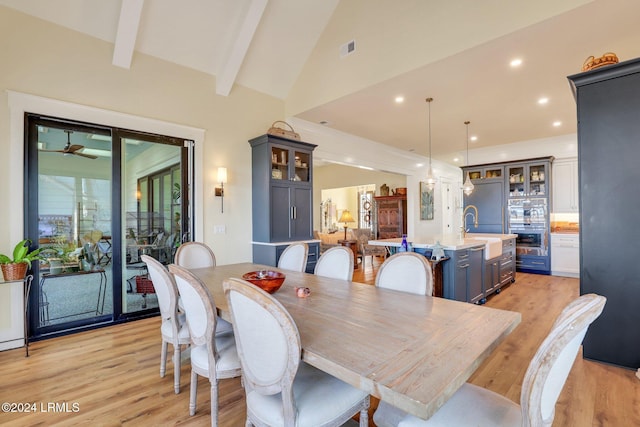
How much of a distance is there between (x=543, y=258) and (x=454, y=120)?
3595 mm

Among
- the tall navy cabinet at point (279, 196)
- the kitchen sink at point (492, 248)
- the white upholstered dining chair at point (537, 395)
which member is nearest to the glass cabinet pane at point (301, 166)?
the tall navy cabinet at point (279, 196)

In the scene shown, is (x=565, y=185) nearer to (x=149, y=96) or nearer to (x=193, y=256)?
(x=193, y=256)

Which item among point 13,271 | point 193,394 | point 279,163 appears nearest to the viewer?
point 193,394

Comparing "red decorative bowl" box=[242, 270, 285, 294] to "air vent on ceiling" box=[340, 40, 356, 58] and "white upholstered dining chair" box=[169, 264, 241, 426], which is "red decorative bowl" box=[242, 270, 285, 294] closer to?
"white upholstered dining chair" box=[169, 264, 241, 426]

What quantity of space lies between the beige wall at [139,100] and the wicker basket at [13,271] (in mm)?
359

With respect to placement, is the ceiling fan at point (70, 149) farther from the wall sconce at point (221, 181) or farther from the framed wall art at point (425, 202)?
the framed wall art at point (425, 202)

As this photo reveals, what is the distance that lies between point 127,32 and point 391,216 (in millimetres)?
7386

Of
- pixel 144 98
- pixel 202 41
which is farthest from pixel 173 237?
pixel 202 41

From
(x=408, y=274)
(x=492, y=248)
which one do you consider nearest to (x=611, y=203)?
(x=408, y=274)

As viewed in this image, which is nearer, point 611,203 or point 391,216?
point 611,203

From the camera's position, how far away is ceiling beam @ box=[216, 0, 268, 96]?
3.80 metres

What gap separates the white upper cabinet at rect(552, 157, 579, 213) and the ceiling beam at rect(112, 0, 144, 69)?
25.5ft

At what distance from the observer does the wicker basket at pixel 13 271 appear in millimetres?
2795

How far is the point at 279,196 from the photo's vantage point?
470cm
